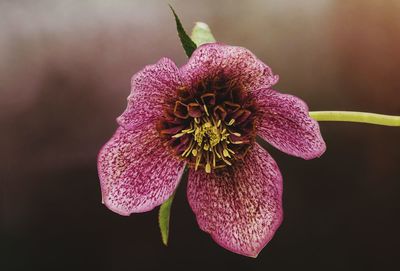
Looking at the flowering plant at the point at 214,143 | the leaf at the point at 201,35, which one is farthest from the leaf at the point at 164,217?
the leaf at the point at 201,35

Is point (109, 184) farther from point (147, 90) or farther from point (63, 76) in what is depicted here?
point (63, 76)

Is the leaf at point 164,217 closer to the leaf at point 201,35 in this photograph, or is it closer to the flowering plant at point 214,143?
the flowering plant at point 214,143

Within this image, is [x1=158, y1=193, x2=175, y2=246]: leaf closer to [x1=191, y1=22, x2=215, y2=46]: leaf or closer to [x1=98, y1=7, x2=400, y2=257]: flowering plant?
[x1=98, y1=7, x2=400, y2=257]: flowering plant

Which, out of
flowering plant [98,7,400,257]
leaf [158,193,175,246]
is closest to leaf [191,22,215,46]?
flowering plant [98,7,400,257]

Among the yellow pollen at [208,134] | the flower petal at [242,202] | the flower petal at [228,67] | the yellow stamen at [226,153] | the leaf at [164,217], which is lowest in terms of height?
the flower petal at [242,202]

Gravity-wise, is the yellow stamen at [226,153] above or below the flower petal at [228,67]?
below

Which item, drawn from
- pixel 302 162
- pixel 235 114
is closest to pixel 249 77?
pixel 235 114

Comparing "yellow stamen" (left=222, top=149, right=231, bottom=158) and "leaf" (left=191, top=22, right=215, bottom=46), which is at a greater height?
"leaf" (left=191, top=22, right=215, bottom=46)
